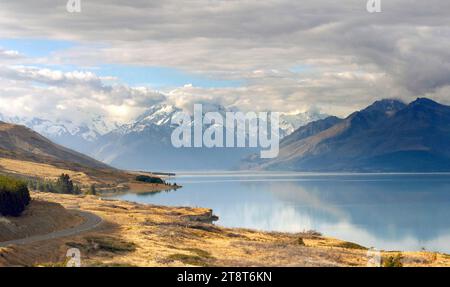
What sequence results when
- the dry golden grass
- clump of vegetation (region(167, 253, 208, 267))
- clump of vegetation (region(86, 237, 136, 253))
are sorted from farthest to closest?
clump of vegetation (region(86, 237, 136, 253)), clump of vegetation (region(167, 253, 208, 267)), the dry golden grass

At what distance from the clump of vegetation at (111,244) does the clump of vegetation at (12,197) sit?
16.0m

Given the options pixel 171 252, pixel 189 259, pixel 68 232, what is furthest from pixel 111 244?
pixel 189 259

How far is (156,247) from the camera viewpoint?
2591 inches

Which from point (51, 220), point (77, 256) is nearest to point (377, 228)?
point (51, 220)

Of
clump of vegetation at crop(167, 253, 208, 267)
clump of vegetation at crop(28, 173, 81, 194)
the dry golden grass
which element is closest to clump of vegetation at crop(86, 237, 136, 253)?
the dry golden grass

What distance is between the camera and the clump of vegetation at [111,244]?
62.2 metres

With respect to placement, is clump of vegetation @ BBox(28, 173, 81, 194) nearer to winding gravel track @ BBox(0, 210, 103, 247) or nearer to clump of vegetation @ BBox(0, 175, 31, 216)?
winding gravel track @ BBox(0, 210, 103, 247)

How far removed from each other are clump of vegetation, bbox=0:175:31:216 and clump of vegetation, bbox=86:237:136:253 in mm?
16029

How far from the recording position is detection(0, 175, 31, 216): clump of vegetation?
75.8m

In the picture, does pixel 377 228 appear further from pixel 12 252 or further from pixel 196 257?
pixel 12 252

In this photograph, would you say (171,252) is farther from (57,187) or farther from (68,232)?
(57,187)

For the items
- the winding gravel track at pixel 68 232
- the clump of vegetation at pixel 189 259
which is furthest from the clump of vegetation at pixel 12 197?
the clump of vegetation at pixel 189 259

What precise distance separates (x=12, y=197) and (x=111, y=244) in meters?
20.7
